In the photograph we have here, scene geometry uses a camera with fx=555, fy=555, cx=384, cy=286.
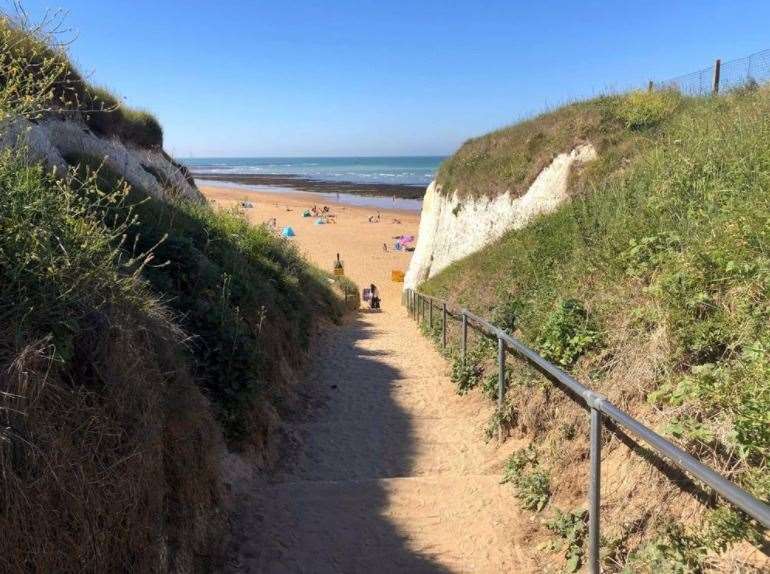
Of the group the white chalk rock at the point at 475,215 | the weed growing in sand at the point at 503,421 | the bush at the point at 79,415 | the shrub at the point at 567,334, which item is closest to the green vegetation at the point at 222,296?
the bush at the point at 79,415

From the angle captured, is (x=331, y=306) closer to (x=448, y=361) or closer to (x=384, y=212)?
(x=448, y=361)

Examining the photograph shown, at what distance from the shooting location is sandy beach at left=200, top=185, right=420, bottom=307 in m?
29.2

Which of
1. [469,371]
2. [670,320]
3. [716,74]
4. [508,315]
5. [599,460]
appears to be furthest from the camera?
[716,74]

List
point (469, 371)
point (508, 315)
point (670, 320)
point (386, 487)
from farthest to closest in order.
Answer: point (469, 371)
point (508, 315)
point (386, 487)
point (670, 320)

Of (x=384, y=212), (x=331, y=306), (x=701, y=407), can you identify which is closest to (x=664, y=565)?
(x=701, y=407)

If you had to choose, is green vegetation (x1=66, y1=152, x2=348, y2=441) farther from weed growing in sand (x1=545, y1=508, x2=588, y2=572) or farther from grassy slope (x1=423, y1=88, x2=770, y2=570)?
weed growing in sand (x1=545, y1=508, x2=588, y2=572)

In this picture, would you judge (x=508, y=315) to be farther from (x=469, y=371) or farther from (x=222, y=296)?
(x=222, y=296)

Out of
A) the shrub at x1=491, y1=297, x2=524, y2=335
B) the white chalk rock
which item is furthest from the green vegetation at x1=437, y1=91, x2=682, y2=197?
the shrub at x1=491, y1=297, x2=524, y2=335

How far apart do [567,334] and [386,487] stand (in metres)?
1.94

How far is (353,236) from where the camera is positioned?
3925cm

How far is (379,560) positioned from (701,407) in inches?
83.5

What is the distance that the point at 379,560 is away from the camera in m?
3.53

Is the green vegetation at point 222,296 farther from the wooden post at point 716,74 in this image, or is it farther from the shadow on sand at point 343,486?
the wooden post at point 716,74

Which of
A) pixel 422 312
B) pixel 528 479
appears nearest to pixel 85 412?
pixel 528 479
